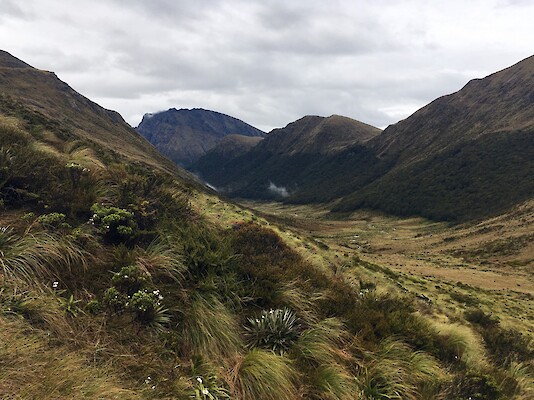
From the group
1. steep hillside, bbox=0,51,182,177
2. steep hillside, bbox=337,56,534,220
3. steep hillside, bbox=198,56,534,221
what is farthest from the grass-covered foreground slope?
steep hillside, bbox=337,56,534,220

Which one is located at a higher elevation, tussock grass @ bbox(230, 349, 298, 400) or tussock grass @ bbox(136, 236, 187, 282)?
tussock grass @ bbox(136, 236, 187, 282)

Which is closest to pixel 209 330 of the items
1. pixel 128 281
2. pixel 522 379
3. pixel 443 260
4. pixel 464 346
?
pixel 128 281

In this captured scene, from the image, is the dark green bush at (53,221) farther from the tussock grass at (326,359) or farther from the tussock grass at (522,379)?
the tussock grass at (522,379)

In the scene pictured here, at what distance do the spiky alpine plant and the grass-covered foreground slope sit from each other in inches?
0.9

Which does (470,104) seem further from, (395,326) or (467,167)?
(395,326)

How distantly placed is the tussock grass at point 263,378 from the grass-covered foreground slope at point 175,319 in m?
0.02

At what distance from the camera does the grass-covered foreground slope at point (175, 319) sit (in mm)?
4816

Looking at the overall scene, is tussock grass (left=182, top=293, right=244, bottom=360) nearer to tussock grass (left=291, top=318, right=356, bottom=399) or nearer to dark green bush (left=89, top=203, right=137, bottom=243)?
tussock grass (left=291, top=318, right=356, bottom=399)

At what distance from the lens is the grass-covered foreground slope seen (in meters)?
4.82

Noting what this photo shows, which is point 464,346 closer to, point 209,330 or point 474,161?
point 209,330

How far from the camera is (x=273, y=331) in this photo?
6.54 metres

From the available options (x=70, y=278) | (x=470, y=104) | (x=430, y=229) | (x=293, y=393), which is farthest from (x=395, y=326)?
(x=470, y=104)

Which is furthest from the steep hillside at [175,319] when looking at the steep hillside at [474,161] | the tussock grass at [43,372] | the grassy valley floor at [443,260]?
the steep hillside at [474,161]

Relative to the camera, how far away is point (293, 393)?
545 cm
